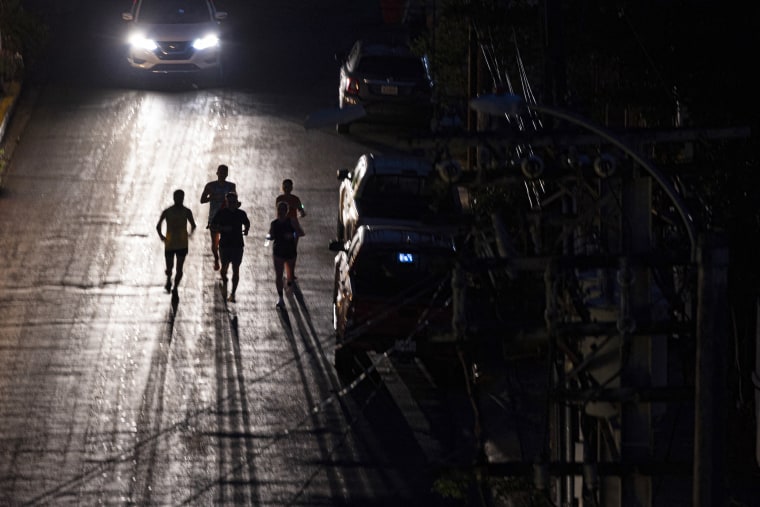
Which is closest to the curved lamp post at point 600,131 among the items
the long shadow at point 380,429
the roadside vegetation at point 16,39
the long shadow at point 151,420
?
the long shadow at point 380,429

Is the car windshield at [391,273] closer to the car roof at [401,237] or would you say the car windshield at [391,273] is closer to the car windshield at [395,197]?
the car roof at [401,237]

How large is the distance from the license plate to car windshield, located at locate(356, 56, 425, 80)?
12834 mm

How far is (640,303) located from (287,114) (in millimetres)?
21801

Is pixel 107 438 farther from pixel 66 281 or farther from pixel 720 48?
pixel 720 48

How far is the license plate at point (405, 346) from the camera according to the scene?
67.5 ft

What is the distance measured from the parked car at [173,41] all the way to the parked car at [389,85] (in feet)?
13.9

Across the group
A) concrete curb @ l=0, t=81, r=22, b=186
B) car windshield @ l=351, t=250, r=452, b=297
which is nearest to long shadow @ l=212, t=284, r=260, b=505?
car windshield @ l=351, t=250, r=452, b=297

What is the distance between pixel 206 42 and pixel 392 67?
5192 mm

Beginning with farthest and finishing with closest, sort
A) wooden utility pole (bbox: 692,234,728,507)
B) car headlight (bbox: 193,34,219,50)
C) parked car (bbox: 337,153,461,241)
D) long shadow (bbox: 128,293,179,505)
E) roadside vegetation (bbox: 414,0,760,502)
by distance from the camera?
car headlight (bbox: 193,34,219,50), parked car (bbox: 337,153,461,241), roadside vegetation (bbox: 414,0,760,502), long shadow (bbox: 128,293,179,505), wooden utility pole (bbox: 692,234,728,507)

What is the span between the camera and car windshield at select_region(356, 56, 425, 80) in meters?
33.0

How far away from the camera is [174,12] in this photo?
37.3 meters

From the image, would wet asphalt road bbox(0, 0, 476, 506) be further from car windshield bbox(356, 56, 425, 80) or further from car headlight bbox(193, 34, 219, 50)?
car windshield bbox(356, 56, 425, 80)

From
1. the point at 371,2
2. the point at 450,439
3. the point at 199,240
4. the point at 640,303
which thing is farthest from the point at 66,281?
the point at 371,2

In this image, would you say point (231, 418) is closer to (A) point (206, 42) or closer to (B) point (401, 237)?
(B) point (401, 237)
